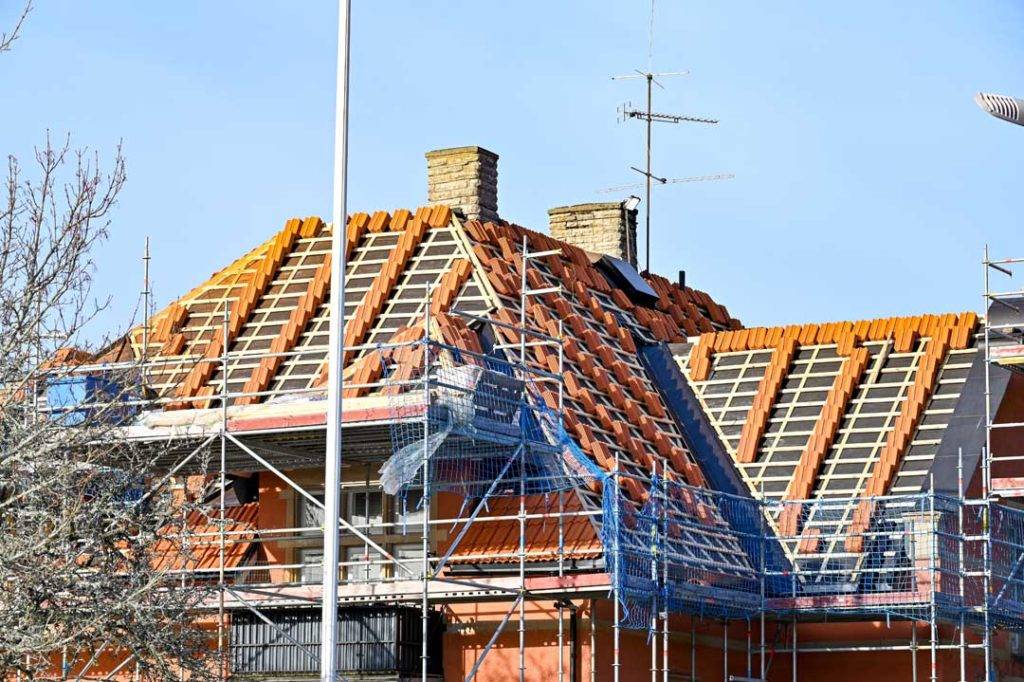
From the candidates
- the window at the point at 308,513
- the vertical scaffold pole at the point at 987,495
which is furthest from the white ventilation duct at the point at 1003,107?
the window at the point at 308,513

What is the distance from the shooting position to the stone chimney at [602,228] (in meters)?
38.1

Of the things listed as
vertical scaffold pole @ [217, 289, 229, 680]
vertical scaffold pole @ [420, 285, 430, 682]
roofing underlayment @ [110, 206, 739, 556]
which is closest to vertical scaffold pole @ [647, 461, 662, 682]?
roofing underlayment @ [110, 206, 739, 556]

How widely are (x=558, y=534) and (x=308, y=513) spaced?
4099 mm

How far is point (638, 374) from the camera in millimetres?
33188

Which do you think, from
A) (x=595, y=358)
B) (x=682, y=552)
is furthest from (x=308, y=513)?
(x=682, y=552)

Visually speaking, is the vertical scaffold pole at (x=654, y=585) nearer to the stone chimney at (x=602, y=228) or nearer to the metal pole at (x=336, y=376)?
the metal pole at (x=336, y=376)

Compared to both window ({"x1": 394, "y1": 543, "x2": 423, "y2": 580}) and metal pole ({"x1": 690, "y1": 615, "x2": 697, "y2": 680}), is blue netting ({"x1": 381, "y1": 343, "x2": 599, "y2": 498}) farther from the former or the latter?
metal pole ({"x1": 690, "y1": 615, "x2": 697, "y2": 680})

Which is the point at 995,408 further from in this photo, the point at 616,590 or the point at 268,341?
the point at 268,341

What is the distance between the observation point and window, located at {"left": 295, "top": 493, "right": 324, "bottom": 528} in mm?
29156

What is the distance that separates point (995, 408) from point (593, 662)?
785 cm

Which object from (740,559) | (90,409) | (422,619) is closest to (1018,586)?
(740,559)

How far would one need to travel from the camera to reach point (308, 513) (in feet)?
96.1

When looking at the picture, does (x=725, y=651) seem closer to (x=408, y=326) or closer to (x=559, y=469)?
(x=559, y=469)

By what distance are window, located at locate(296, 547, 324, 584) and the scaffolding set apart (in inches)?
1.2
